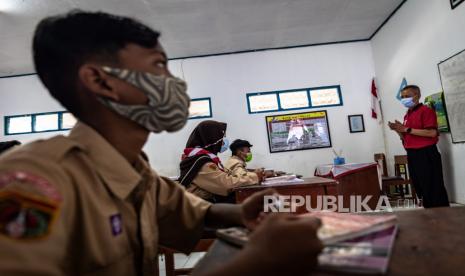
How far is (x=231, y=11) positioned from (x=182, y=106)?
13.3 ft

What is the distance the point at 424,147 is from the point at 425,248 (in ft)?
11.7

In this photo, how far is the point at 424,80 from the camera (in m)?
4.32

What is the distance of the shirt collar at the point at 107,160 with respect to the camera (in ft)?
2.29

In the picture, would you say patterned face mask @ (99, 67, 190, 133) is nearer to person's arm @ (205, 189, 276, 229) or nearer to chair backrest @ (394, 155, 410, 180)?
person's arm @ (205, 189, 276, 229)

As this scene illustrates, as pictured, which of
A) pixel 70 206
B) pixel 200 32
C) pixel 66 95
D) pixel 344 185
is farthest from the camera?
pixel 200 32

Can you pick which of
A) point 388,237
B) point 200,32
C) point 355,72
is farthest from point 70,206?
point 355,72

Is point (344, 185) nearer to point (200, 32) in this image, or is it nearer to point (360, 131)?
point (360, 131)

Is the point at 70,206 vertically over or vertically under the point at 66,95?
under

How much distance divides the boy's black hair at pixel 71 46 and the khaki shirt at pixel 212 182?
167cm

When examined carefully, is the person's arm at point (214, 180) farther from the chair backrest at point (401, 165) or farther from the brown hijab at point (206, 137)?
the chair backrest at point (401, 165)

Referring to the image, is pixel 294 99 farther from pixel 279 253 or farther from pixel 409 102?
pixel 279 253

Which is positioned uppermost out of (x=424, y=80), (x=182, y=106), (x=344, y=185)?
(x=424, y=80)

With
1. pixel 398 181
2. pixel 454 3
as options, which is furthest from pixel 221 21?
pixel 398 181

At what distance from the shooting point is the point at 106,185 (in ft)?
2.29
